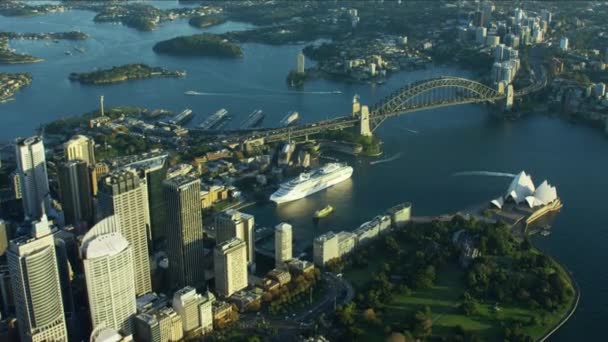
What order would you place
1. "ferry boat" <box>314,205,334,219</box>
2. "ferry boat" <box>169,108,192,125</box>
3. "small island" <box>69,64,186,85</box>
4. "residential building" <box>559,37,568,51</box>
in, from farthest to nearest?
"residential building" <box>559,37,568,51</box> < "small island" <box>69,64,186,85</box> < "ferry boat" <box>169,108,192,125</box> < "ferry boat" <box>314,205,334,219</box>

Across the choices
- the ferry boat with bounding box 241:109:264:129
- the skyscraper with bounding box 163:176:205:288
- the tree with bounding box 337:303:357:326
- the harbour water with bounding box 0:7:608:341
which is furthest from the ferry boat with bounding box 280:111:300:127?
the tree with bounding box 337:303:357:326

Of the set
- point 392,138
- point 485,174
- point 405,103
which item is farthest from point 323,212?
point 405,103

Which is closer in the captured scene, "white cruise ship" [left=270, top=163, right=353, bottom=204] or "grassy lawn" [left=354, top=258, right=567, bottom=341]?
"grassy lawn" [left=354, top=258, right=567, bottom=341]

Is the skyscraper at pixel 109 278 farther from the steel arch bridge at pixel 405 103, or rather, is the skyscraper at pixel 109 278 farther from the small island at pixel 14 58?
the small island at pixel 14 58

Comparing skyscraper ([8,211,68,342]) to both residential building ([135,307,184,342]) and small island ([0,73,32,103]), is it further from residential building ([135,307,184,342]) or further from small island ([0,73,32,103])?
small island ([0,73,32,103])

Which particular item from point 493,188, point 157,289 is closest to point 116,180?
point 157,289

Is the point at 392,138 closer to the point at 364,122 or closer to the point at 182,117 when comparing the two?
the point at 364,122

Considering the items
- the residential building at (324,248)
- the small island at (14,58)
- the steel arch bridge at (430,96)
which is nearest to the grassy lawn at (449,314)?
the residential building at (324,248)

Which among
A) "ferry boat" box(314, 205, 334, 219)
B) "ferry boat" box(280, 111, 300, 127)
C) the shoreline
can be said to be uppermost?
"ferry boat" box(280, 111, 300, 127)
